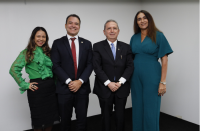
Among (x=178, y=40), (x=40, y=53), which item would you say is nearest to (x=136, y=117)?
(x=40, y=53)

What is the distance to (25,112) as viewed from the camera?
3.18 metres

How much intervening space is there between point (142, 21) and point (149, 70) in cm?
66

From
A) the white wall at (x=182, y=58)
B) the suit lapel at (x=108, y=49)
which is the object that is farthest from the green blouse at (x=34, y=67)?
the white wall at (x=182, y=58)

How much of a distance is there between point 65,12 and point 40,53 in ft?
4.83

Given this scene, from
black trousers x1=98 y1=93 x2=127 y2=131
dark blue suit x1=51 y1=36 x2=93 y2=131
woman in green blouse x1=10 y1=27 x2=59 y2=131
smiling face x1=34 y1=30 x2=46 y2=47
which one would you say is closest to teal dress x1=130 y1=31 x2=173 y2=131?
black trousers x1=98 y1=93 x2=127 y2=131

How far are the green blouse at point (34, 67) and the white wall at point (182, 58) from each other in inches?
97.3

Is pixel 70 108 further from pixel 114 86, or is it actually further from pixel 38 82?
pixel 114 86

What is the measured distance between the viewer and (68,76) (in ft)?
7.19

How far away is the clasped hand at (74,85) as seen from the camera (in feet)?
7.09

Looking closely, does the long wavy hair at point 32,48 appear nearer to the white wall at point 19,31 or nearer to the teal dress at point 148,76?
the white wall at point 19,31

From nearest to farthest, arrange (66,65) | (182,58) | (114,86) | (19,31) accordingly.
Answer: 1. (114,86)
2. (66,65)
3. (19,31)
4. (182,58)

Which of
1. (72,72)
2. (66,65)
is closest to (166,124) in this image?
(72,72)

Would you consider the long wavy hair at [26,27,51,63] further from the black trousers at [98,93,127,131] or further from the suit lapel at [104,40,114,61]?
the black trousers at [98,93,127,131]

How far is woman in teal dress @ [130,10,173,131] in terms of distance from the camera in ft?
7.31
